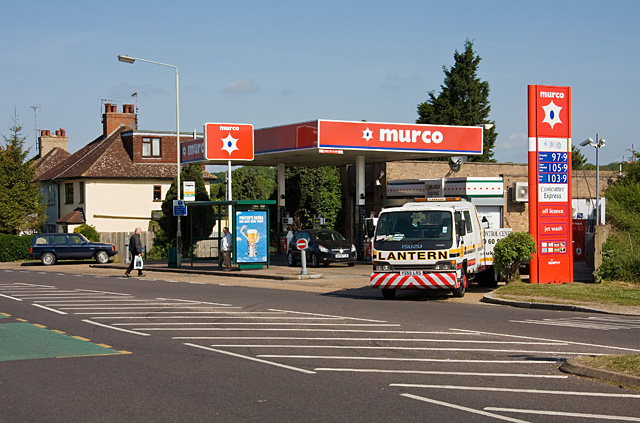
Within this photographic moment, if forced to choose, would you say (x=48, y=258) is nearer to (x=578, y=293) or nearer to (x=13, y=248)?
(x=13, y=248)

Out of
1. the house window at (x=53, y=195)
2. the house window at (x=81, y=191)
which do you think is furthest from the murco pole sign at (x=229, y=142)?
the house window at (x=53, y=195)

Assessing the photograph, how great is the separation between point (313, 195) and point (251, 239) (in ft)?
49.2

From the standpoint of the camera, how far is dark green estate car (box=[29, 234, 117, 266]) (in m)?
41.0

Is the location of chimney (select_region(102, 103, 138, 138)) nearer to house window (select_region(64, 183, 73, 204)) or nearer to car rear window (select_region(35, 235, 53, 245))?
house window (select_region(64, 183, 73, 204))

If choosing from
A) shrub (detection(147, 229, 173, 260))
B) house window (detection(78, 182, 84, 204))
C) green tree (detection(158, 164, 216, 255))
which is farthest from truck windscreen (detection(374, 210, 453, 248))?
house window (detection(78, 182, 84, 204))

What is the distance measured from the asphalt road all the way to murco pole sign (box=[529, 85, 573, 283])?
5132 millimetres


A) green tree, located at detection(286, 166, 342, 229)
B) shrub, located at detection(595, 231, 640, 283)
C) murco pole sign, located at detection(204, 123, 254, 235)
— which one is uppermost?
murco pole sign, located at detection(204, 123, 254, 235)

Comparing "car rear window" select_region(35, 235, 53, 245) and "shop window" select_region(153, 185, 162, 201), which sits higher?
"shop window" select_region(153, 185, 162, 201)

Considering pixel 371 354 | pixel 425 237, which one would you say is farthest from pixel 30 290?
pixel 371 354

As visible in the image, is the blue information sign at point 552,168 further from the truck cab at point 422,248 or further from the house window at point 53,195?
the house window at point 53,195

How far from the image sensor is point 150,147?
189 feet

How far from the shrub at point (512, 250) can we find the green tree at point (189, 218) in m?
20.0

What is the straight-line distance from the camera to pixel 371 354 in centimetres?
1084

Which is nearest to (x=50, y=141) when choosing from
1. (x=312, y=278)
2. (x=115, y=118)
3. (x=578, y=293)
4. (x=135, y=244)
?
(x=115, y=118)
